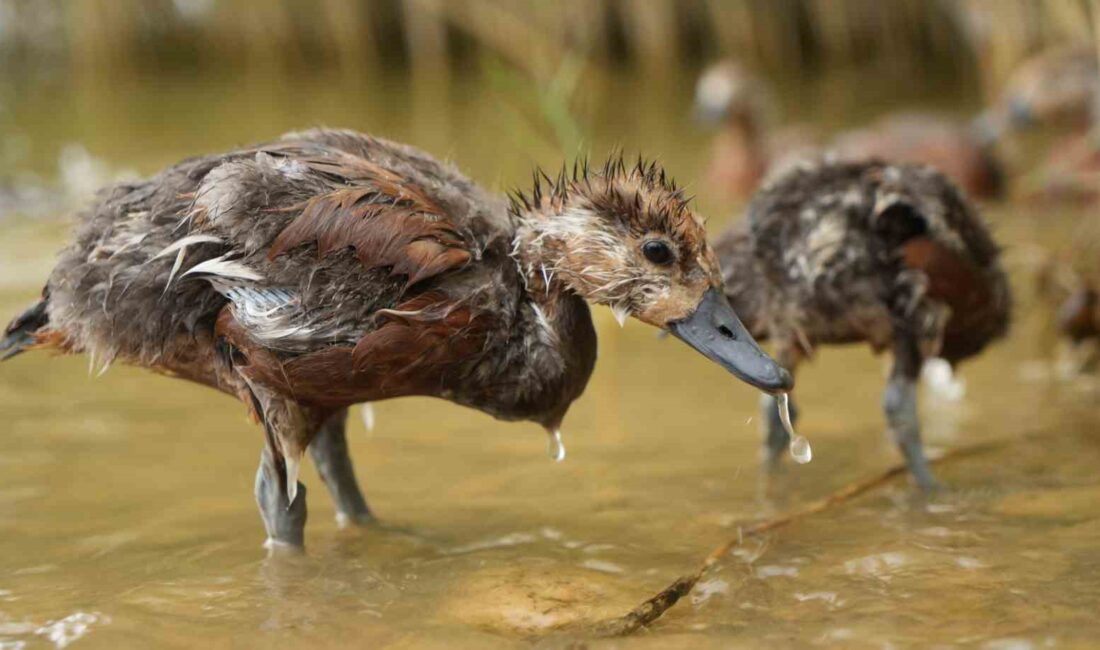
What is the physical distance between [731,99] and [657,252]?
23.1 ft

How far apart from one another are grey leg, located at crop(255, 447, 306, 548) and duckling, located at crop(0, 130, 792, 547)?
5 cm

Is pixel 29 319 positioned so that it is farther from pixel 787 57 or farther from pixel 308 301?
pixel 787 57

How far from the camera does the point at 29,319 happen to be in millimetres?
3949

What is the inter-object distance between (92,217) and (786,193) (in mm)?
2280

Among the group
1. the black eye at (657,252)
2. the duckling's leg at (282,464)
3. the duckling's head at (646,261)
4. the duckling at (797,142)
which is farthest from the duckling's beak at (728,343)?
the duckling at (797,142)

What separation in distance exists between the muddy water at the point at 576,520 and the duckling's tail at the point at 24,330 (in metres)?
0.58

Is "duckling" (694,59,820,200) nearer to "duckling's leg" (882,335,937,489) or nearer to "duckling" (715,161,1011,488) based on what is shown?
"duckling" (715,161,1011,488)

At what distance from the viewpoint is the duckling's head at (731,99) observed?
34.0ft

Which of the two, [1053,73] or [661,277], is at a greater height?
[1053,73]

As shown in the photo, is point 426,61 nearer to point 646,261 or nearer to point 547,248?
point 547,248

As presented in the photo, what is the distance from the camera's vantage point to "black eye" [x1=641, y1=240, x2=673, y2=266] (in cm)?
356

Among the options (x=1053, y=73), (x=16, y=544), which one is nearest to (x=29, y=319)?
(x=16, y=544)

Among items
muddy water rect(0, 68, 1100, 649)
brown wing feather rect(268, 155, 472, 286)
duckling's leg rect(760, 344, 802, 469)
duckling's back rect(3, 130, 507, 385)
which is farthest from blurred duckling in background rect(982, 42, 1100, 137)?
brown wing feather rect(268, 155, 472, 286)

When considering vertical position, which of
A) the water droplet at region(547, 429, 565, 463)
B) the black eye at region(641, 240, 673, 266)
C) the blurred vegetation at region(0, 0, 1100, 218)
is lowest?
the water droplet at region(547, 429, 565, 463)
